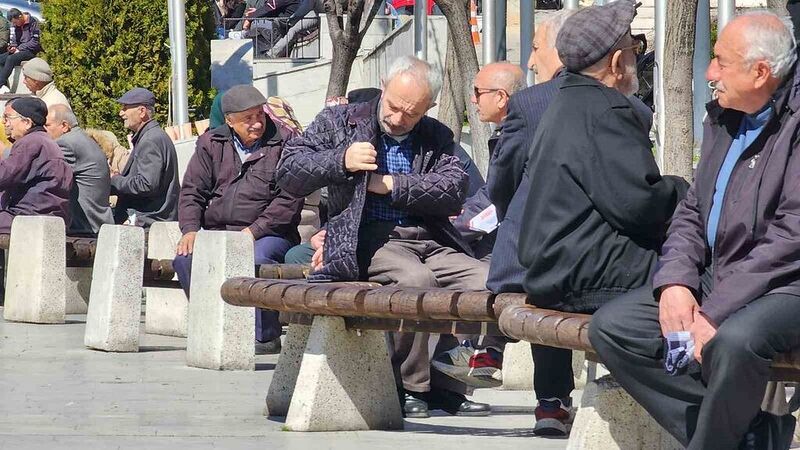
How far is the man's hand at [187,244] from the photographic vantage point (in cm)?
1046

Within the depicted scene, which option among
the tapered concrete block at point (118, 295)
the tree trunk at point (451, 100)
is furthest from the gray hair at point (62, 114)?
the tree trunk at point (451, 100)

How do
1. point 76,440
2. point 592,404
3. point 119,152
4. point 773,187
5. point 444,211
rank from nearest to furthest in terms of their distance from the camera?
point 773,187 < point 592,404 < point 76,440 < point 444,211 < point 119,152

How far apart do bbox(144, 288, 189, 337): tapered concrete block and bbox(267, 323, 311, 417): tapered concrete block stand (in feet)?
13.4

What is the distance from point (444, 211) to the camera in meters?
7.37

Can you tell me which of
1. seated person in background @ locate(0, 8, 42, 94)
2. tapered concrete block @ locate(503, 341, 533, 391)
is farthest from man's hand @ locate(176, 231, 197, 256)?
seated person in background @ locate(0, 8, 42, 94)

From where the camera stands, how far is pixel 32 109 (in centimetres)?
1285

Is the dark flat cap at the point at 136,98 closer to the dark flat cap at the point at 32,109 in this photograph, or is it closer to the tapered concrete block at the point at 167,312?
the dark flat cap at the point at 32,109

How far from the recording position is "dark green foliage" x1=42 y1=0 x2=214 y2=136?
925 inches

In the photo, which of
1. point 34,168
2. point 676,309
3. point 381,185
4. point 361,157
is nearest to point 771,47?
point 676,309

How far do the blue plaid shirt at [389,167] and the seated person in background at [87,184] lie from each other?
20.6ft

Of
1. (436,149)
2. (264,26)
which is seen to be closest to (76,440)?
(436,149)

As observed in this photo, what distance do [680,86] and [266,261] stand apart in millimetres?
2667

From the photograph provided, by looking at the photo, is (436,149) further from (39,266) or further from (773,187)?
(39,266)

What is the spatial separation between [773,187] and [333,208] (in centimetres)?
269
